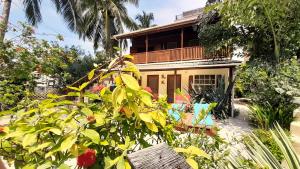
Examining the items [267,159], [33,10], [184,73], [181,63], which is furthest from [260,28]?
[33,10]

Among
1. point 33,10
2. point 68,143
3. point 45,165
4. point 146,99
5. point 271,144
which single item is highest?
point 33,10

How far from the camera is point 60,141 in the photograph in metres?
1.20

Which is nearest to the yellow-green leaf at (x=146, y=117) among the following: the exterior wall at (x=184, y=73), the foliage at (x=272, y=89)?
the foliage at (x=272, y=89)

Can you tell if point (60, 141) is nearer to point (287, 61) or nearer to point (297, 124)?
point (297, 124)

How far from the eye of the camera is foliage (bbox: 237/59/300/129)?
31.2ft

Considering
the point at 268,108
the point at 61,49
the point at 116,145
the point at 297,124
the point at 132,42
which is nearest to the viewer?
the point at 116,145

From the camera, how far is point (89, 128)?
1.35 m

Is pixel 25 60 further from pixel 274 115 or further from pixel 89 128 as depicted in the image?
pixel 274 115

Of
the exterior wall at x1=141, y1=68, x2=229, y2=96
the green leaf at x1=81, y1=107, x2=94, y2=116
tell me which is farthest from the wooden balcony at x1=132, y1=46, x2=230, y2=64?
the green leaf at x1=81, y1=107, x2=94, y2=116

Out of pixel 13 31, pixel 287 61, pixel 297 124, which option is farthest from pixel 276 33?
pixel 13 31

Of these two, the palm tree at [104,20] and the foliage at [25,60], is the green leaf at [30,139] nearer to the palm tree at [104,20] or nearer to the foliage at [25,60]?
the foliage at [25,60]

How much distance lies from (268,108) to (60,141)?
10.0 meters

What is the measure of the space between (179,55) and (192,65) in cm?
169

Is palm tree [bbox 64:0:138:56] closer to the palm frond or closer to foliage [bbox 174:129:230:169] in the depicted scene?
the palm frond
